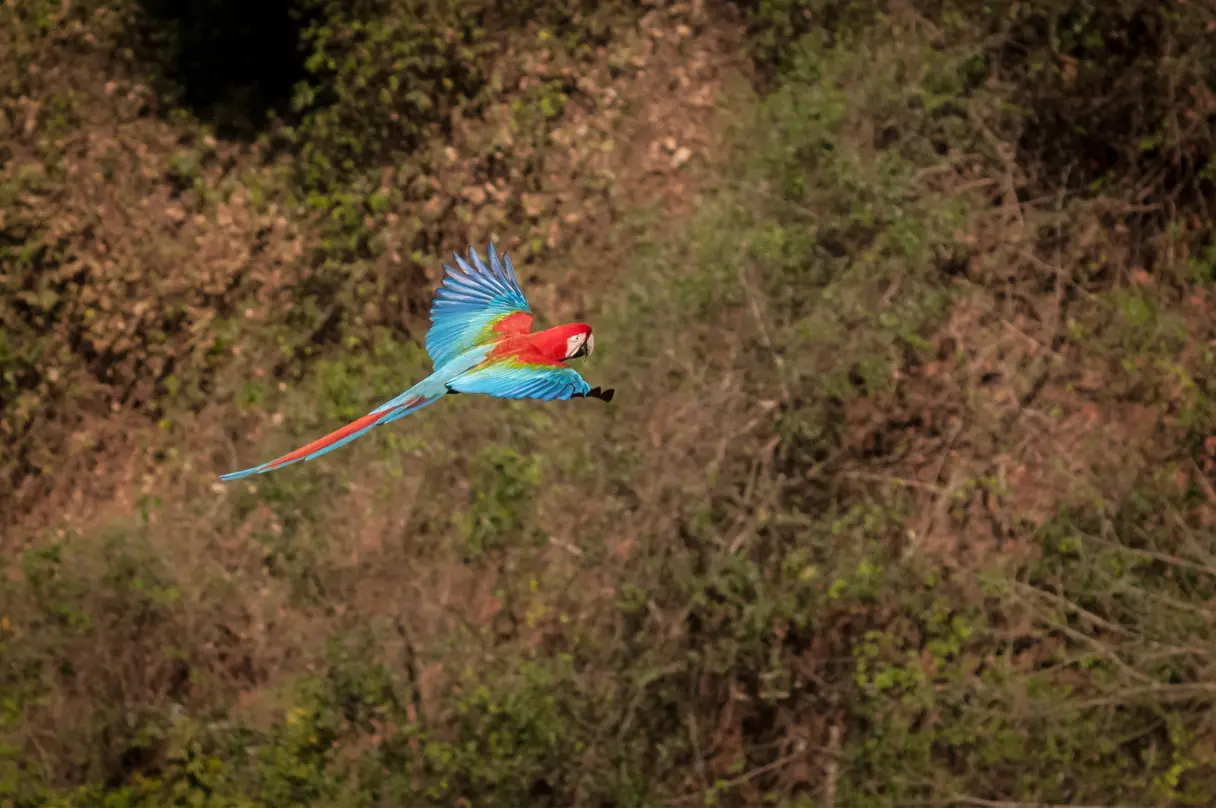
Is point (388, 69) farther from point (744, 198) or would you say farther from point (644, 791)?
point (644, 791)

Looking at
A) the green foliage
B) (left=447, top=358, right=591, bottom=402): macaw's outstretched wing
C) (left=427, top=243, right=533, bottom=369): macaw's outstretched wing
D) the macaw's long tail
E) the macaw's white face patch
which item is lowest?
the green foliage

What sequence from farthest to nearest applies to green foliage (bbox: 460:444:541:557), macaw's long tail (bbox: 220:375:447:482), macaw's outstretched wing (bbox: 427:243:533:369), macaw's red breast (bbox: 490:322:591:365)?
green foliage (bbox: 460:444:541:557) → macaw's outstretched wing (bbox: 427:243:533:369) → macaw's red breast (bbox: 490:322:591:365) → macaw's long tail (bbox: 220:375:447:482)

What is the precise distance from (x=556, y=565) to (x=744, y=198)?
222 cm

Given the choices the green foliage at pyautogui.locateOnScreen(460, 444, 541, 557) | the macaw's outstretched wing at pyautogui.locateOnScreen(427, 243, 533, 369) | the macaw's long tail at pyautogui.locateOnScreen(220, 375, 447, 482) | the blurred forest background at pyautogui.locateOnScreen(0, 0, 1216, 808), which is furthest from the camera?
the green foliage at pyautogui.locateOnScreen(460, 444, 541, 557)

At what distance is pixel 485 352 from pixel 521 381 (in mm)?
349

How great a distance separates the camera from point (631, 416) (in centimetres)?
713

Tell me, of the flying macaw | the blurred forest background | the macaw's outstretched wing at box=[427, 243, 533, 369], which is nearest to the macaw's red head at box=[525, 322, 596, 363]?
the flying macaw

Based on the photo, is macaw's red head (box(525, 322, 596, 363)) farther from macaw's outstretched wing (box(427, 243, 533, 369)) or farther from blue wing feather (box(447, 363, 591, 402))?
macaw's outstretched wing (box(427, 243, 533, 369))

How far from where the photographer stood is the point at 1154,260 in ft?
24.9

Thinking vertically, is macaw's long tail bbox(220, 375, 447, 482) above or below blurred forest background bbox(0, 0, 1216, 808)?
above

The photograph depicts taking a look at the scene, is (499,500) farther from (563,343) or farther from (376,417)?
(376,417)

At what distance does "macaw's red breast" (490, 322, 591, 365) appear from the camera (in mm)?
2859

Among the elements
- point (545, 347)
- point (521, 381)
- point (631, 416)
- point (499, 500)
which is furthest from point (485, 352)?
point (499, 500)

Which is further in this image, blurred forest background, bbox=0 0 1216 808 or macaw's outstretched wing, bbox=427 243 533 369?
blurred forest background, bbox=0 0 1216 808
